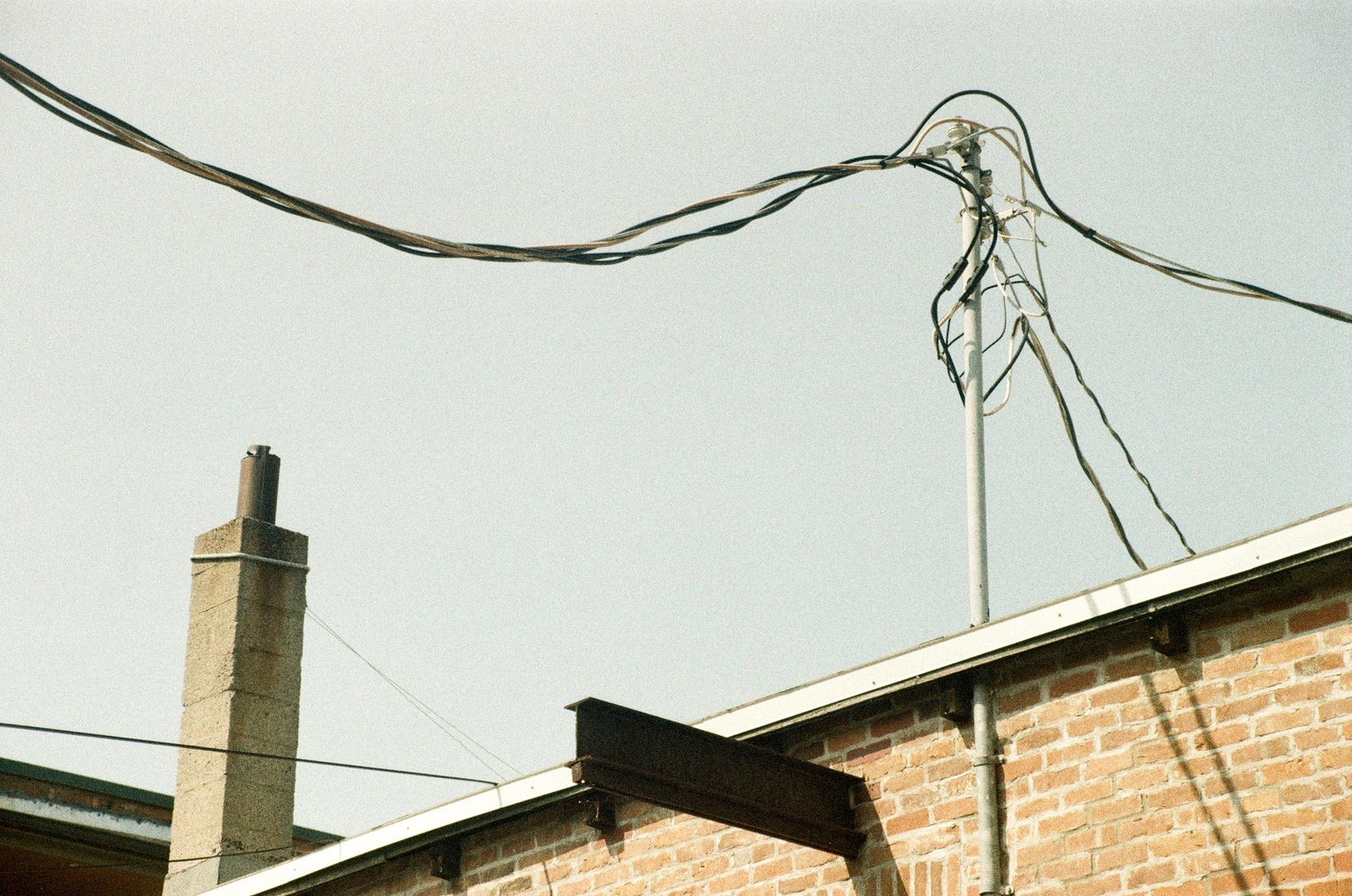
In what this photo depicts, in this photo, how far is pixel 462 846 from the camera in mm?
8586

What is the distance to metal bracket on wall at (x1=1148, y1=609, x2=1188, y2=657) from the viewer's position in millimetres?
5941

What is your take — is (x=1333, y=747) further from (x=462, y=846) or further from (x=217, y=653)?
(x=217, y=653)

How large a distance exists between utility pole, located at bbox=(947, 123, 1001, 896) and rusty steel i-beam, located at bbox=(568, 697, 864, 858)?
0.71 meters

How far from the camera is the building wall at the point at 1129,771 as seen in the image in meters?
5.52

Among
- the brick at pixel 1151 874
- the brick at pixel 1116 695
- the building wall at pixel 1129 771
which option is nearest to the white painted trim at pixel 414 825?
the building wall at pixel 1129 771

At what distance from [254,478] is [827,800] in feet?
28.2

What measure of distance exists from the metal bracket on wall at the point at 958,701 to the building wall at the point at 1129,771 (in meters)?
0.06

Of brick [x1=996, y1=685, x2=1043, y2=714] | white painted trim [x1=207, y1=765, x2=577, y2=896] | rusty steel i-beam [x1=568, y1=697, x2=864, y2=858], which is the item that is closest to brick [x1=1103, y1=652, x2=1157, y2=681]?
brick [x1=996, y1=685, x2=1043, y2=714]

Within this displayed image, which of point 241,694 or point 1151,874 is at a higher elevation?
point 241,694

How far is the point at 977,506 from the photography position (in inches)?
277

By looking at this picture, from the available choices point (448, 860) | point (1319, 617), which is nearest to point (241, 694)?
point (448, 860)

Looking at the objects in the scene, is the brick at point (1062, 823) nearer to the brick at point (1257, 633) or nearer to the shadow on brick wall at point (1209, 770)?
the shadow on brick wall at point (1209, 770)

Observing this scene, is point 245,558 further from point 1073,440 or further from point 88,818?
point 1073,440

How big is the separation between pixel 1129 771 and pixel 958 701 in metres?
0.82
